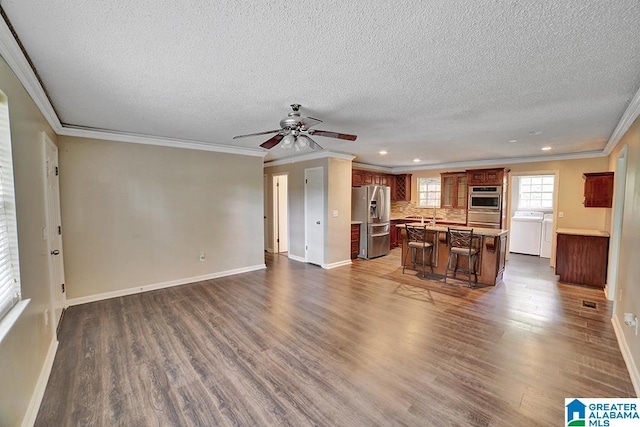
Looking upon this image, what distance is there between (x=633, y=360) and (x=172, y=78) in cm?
436

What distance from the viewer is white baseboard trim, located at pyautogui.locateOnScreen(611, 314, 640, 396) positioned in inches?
83.8

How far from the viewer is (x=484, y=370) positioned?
2.38m

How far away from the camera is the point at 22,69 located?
6.44 feet

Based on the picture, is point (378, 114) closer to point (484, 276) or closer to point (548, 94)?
point (548, 94)

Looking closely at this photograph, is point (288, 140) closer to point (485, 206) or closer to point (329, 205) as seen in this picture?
point (329, 205)

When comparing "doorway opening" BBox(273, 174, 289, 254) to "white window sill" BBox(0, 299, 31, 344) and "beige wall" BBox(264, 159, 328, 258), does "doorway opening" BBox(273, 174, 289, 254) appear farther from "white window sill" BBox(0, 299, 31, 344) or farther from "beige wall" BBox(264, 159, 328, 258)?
"white window sill" BBox(0, 299, 31, 344)

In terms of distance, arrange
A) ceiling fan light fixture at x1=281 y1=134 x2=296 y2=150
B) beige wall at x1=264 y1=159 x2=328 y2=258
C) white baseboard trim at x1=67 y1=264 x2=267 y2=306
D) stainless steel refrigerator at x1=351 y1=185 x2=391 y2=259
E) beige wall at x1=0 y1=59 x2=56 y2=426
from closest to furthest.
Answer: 1. beige wall at x1=0 y1=59 x2=56 y2=426
2. ceiling fan light fixture at x1=281 y1=134 x2=296 y2=150
3. white baseboard trim at x1=67 y1=264 x2=267 y2=306
4. beige wall at x1=264 y1=159 x2=328 y2=258
5. stainless steel refrigerator at x1=351 y1=185 x2=391 y2=259

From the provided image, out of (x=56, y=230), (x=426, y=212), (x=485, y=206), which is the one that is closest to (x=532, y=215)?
(x=485, y=206)

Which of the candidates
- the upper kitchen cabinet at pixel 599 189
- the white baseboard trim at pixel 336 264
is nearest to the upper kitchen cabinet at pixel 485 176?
the upper kitchen cabinet at pixel 599 189

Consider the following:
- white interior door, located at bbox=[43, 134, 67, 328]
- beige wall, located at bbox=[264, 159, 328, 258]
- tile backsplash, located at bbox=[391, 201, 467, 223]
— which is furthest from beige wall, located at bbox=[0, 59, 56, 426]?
tile backsplash, located at bbox=[391, 201, 467, 223]

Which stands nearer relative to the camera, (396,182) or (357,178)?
(357,178)

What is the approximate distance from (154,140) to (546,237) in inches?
338

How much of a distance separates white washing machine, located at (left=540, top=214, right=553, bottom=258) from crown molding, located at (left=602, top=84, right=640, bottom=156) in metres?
2.75

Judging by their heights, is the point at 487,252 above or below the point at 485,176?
below
